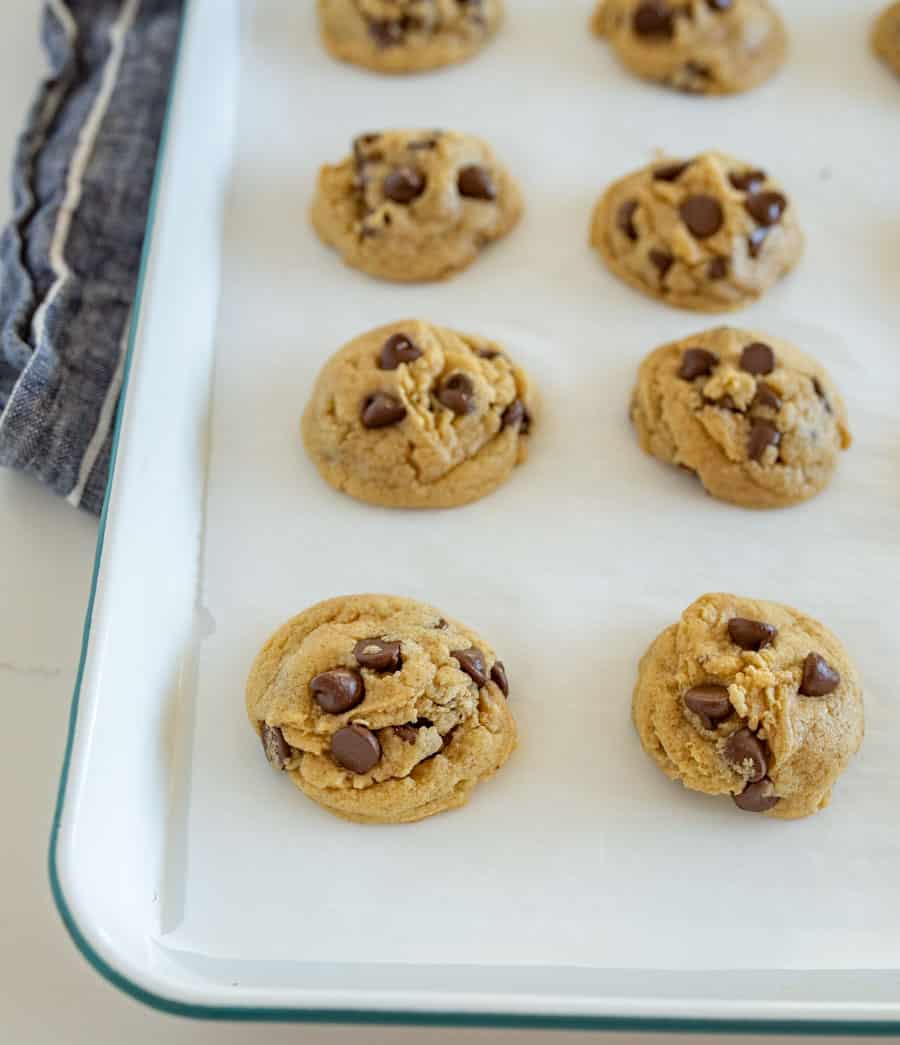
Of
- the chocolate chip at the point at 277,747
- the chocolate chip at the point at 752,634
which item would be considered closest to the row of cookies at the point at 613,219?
the chocolate chip at the point at 752,634

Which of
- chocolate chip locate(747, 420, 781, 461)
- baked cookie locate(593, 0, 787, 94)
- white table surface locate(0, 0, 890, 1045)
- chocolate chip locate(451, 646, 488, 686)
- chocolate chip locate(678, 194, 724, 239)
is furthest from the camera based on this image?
baked cookie locate(593, 0, 787, 94)

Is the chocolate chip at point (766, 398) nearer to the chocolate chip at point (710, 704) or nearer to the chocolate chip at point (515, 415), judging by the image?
the chocolate chip at point (515, 415)

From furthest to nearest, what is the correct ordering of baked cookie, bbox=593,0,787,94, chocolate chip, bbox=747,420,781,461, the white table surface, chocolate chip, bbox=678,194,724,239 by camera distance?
baked cookie, bbox=593,0,787,94
chocolate chip, bbox=678,194,724,239
chocolate chip, bbox=747,420,781,461
the white table surface

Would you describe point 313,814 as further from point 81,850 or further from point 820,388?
point 820,388

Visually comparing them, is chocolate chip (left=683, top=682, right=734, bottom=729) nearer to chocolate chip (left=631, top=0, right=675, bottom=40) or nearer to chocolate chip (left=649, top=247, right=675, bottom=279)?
chocolate chip (left=649, top=247, right=675, bottom=279)

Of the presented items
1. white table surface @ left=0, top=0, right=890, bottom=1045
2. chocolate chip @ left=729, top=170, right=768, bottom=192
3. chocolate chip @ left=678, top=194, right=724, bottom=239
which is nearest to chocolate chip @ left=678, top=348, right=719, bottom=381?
chocolate chip @ left=678, top=194, right=724, bottom=239

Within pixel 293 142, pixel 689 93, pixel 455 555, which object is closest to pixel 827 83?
pixel 689 93

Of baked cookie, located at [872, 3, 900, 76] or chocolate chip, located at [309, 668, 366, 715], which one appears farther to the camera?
baked cookie, located at [872, 3, 900, 76]
